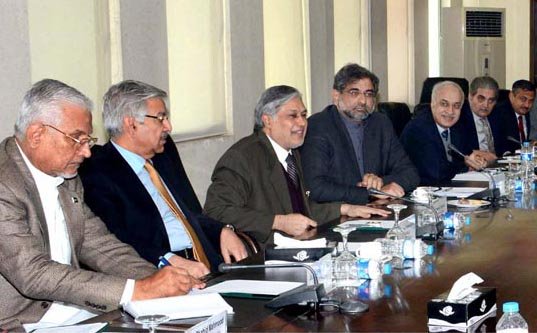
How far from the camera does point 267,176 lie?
4.62 meters

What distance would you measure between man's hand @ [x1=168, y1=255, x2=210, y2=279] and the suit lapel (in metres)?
0.59

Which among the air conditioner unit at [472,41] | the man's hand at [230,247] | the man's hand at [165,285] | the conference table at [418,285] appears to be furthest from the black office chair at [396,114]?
the man's hand at [165,285]

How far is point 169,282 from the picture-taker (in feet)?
9.49

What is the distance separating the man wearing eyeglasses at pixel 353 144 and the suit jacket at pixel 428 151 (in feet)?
1.59

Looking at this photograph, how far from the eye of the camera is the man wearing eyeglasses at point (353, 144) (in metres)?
5.23

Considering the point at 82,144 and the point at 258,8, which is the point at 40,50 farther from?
the point at 258,8

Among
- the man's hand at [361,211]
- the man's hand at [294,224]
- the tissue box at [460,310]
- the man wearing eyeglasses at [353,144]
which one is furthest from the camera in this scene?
the man wearing eyeglasses at [353,144]

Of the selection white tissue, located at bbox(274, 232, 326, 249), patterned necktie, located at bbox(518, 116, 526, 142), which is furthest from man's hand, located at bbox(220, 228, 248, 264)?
patterned necktie, located at bbox(518, 116, 526, 142)

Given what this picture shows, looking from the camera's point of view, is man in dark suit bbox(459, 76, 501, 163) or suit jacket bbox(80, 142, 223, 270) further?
man in dark suit bbox(459, 76, 501, 163)

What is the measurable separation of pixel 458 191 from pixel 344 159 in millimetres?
641

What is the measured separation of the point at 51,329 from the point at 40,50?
2.83 metres

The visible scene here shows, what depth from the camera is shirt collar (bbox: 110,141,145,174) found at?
398cm

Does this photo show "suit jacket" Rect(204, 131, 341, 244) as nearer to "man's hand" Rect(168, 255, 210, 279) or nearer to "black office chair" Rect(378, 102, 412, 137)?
"man's hand" Rect(168, 255, 210, 279)

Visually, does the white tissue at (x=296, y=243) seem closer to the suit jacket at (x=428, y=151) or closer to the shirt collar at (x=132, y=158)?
the shirt collar at (x=132, y=158)
